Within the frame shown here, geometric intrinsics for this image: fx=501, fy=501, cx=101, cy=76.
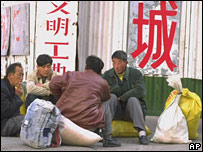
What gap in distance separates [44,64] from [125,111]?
3.77 ft

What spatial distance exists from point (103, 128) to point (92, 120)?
21 cm

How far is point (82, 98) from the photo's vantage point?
5.18m

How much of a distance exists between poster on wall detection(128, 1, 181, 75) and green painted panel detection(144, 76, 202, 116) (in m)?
0.15

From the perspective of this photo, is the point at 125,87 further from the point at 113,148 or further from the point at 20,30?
the point at 20,30

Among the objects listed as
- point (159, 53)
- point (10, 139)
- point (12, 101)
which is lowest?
point (10, 139)

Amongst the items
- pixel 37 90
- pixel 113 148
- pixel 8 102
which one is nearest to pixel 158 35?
pixel 37 90

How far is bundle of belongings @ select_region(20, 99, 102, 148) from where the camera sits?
4891 mm

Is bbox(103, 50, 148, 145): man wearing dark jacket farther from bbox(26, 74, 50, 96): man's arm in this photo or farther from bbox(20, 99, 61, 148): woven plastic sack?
bbox(20, 99, 61, 148): woven plastic sack

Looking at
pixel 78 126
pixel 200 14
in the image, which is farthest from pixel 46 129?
pixel 200 14

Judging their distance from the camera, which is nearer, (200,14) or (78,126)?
(78,126)

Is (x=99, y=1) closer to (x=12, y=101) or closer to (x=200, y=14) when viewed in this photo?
(x=200, y=14)

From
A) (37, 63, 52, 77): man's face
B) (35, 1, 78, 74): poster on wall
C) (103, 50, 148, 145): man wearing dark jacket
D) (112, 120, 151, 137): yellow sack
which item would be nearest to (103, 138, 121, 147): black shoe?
(103, 50, 148, 145): man wearing dark jacket

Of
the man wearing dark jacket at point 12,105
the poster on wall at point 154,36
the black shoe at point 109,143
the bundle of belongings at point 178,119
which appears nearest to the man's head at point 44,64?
the man wearing dark jacket at point 12,105

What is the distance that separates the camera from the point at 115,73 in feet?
19.9
